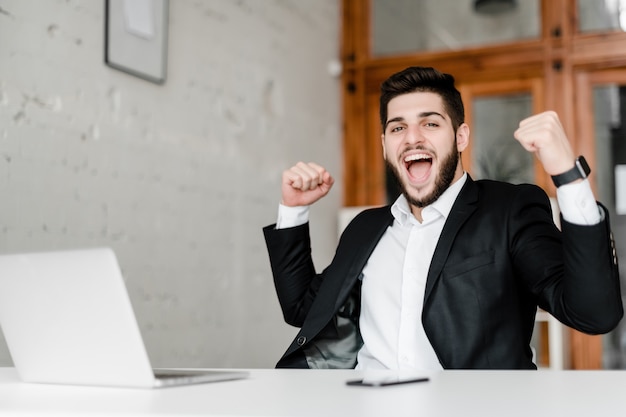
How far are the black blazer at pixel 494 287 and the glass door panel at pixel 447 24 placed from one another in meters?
2.79

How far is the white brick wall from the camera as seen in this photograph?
2389mm

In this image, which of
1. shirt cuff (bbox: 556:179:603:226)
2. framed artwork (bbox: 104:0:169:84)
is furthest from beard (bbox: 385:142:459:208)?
framed artwork (bbox: 104:0:169:84)

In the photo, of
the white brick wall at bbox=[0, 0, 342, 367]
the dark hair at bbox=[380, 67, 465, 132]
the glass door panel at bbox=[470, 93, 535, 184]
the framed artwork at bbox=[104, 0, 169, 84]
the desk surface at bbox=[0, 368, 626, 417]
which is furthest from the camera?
the glass door panel at bbox=[470, 93, 535, 184]

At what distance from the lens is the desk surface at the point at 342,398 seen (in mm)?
835

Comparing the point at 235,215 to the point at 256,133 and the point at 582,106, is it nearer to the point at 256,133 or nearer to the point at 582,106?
the point at 256,133

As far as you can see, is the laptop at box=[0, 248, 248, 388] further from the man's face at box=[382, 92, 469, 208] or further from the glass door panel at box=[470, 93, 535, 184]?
the glass door panel at box=[470, 93, 535, 184]

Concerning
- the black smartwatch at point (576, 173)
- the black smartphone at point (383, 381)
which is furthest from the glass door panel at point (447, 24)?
the black smartphone at point (383, 381)

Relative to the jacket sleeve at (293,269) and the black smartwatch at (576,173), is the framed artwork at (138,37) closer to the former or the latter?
the jacket sleeve at (293,269)

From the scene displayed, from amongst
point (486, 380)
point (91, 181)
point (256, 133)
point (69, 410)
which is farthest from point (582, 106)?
point (69, 410)

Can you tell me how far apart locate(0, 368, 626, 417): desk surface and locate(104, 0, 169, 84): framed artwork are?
179 centimetres

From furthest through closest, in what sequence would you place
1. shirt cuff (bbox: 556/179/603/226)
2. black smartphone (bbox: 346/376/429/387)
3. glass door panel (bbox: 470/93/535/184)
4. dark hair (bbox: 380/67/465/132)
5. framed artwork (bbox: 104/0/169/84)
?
glass door panel (bbox: 470/93/535/184)
framed artwork (bbox: 104/0/169/84)
dark hair (bbox: 380/67/465/132)
shirt cuff (bbox: 556/179/603/226)
black smartphone (bbox: 346/376/429/387)

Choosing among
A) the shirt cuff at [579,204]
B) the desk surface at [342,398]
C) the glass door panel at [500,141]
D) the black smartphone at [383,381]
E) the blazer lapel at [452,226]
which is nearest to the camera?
the desk surface at [342,398]

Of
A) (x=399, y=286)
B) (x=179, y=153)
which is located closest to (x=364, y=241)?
(x=399, y=286)

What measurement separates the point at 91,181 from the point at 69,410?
1815 millimetres
